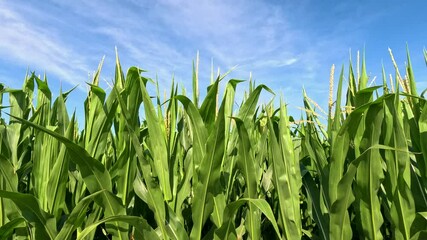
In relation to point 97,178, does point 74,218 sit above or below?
below

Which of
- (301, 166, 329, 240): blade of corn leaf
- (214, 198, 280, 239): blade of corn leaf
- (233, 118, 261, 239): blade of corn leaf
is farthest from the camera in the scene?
(301, 166, 329, 240): blade of corn leaf

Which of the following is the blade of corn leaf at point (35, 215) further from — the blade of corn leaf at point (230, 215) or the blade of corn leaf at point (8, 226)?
the blade of corn leaf at point (230, 215)

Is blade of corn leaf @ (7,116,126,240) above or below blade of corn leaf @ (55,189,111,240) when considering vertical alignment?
above

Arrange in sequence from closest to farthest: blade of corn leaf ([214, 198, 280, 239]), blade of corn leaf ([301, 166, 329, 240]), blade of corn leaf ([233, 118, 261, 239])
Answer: blade of corn leaf ([214, 198, 280, 239]), blade of corn leaf ([233, 118, 261, 239]), blade of corn leaf ([301, 166, 329, 240])

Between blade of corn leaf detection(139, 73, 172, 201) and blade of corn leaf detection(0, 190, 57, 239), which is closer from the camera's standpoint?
blade of corn leaf detection(0, 190, 57, 239)

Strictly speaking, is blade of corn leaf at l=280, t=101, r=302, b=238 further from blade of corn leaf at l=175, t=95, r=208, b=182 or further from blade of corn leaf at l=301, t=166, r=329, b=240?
blade of corn leaf at l=175, t=95, r=208, b=182

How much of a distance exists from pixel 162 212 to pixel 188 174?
0.20m

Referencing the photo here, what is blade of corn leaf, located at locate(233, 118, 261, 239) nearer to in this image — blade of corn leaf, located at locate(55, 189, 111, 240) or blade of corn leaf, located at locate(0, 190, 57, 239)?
blade of corn leaf, located at locate(55, 189, 111, 240)

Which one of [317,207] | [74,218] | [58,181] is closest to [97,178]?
[74,218]

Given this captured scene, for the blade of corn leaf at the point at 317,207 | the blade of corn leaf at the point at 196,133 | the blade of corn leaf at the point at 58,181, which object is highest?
the blade of corn leaf at the point at 196,133

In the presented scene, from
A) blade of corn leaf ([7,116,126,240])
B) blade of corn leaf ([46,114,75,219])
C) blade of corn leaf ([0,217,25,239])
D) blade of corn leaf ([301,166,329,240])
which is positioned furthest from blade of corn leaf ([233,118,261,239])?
blade of corn leaf ([0,217,25,239])

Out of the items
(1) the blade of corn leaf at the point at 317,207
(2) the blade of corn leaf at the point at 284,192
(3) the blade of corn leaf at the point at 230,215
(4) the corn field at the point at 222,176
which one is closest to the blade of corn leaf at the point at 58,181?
(4) the corn field at the point at 222,176

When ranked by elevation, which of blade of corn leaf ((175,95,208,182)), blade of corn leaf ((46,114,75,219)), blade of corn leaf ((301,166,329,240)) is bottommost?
blade of corn leaf ((301,166,329,240))

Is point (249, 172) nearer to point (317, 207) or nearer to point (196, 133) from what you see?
point (196, 133)
